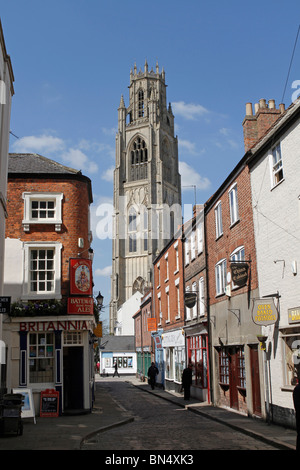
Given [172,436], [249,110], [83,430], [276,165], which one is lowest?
[172,436]

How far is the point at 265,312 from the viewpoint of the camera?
1417 centimetres

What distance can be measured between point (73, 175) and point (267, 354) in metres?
9.90

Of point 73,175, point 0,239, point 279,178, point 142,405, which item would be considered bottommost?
point 142,405

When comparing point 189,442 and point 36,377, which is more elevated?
point 36,377

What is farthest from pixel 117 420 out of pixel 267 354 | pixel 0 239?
pixel 0 239

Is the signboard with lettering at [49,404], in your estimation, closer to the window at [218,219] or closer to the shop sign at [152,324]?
the window at [218,219]

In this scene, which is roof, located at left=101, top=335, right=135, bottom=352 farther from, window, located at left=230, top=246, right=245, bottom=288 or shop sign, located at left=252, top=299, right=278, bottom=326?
shop sign, located at left=252, top=299, right=278, bottom=326

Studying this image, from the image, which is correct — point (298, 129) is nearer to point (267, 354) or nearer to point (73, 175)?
point (267, 354)

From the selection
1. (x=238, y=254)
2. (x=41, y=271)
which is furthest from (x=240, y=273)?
(x=41, y=271)

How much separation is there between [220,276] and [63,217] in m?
6.74

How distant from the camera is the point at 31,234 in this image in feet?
62.0

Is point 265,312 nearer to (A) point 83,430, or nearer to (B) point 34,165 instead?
(A) point 83,430

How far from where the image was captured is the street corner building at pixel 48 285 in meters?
17.8

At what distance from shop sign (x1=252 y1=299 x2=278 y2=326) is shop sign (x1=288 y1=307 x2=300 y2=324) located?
80 cm
